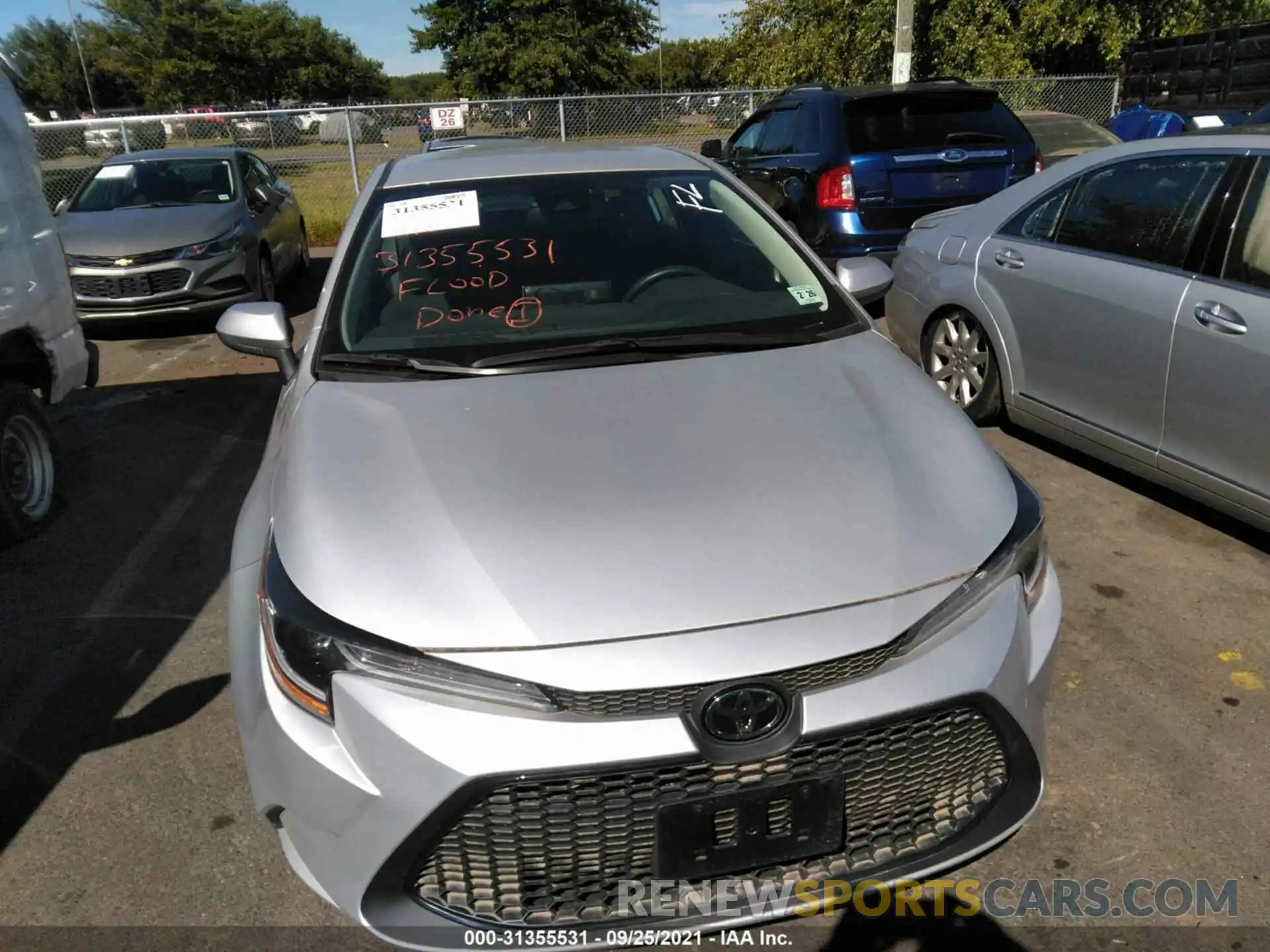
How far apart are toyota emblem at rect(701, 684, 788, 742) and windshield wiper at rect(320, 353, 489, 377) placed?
1251mm

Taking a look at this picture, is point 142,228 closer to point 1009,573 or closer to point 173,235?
point 173,235

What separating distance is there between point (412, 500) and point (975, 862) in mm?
1616

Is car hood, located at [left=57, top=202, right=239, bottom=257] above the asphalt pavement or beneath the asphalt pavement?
above

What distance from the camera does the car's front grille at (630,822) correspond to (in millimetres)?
1818

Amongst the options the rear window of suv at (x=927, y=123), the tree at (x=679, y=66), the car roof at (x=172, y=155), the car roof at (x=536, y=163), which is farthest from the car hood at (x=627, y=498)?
the tree at (x=679, y=66)

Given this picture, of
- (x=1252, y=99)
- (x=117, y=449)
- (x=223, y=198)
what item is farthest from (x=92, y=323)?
(x=1252, y=99)

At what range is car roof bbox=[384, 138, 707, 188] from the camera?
348 centimetres

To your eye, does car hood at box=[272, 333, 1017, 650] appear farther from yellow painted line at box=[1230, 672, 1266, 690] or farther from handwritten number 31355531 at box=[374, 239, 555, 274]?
yellow painted line at box=[1230, 672, 1266, 690]

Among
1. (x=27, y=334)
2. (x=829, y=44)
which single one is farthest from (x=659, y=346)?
(x=829, y=44)

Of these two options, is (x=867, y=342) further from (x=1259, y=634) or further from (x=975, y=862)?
(x=1259, y=634)

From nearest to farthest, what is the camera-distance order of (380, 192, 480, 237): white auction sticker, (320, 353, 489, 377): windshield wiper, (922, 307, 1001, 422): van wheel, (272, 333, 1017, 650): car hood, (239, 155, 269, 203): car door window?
(272, 333, 1017, 650): car hood
(320, 353, 489, 377): windshield wiper
(380, 192, 480, 237): white auction sticker
(922, 307, 1001, 422): van wheel
(239, 155, 269, 203): car door window

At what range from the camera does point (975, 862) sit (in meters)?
2.49

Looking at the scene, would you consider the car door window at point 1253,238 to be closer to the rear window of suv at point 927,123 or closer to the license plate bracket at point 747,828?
the license plate bracket at point 747,828

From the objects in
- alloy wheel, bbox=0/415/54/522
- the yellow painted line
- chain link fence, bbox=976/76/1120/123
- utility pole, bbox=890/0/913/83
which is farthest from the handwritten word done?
chain link fence, bbox=976/76/1120/123
